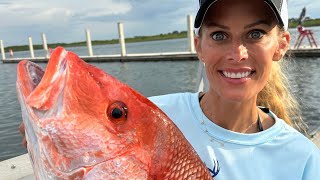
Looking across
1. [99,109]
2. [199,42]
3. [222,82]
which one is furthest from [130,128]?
[199,42]

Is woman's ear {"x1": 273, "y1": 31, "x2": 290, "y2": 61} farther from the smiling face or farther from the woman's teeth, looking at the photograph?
the woman's teeth

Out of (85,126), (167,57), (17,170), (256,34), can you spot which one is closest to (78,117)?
(85,126)

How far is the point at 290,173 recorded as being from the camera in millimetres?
1519

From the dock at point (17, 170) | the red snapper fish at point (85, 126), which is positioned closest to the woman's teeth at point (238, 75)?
the red snapper fish at point (85, 126)

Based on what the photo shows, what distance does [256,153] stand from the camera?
157 centimetres

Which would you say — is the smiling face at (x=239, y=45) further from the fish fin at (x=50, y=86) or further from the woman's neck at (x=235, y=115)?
the fish fin at (x=50, y=86)

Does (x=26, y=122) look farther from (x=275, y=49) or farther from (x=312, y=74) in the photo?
(x=312, y=74)

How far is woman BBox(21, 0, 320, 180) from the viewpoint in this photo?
145cm

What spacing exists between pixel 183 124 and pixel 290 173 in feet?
1.74

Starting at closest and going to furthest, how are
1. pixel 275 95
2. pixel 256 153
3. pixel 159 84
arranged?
pixel 256 153, pixel 275 95, pixel 159 84

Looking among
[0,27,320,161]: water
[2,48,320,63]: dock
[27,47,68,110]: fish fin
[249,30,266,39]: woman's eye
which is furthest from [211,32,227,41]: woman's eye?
[2,48,320,63]: dock

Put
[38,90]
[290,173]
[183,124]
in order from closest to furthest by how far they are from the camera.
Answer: [38,90], [290,173], [183,124]

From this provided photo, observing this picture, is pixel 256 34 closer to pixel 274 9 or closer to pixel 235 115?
pixel 274 9

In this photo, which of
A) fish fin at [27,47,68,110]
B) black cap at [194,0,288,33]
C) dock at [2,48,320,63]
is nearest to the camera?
fish fin at [27,47,68,110]
